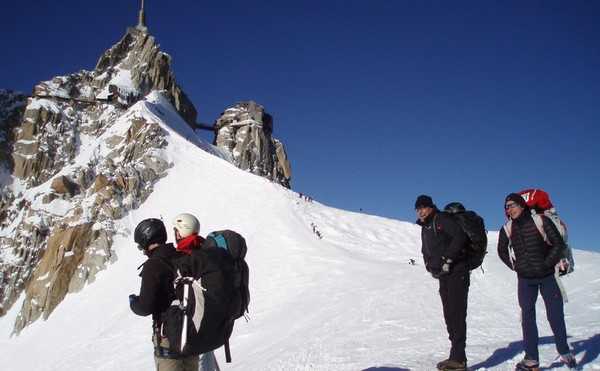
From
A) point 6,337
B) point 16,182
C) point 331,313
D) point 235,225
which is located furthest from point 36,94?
point 331,313

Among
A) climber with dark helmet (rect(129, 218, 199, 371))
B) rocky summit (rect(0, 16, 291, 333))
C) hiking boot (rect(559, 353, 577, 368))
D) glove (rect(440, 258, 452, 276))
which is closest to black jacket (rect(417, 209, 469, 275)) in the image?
glove (rect(440, 258, 452, 276))

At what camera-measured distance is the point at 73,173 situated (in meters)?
37.6

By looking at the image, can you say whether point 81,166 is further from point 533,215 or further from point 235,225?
point 533,215

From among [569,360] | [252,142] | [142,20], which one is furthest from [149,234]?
[142,20]

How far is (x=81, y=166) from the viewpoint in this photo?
39.0 m

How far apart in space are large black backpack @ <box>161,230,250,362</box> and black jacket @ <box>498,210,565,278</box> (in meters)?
3.59

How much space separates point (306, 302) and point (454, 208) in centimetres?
829

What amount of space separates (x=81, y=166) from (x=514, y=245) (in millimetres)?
40154

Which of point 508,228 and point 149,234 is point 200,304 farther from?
point 508,228

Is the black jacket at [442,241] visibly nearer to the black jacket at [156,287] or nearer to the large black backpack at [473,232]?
the large black backpack at [473,232]

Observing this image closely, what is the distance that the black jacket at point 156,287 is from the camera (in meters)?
3.61

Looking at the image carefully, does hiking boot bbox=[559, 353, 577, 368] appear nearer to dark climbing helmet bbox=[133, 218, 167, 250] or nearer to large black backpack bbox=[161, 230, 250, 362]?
large black backpack bbox=[161, 230, 250, 362]

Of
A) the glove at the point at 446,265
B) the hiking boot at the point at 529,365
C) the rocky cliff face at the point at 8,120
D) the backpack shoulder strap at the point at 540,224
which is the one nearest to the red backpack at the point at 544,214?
the backpack shoulder strap at the point at 540,224

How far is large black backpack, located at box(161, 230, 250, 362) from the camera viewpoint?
347 centimetres
